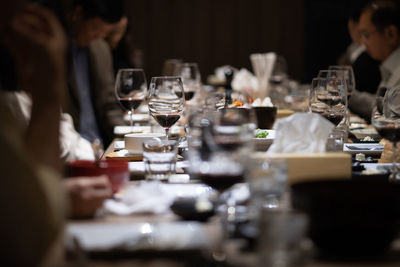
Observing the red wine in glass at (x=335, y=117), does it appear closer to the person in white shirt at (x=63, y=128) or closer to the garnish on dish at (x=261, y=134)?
the garnish on dish at (x=261, y=134)

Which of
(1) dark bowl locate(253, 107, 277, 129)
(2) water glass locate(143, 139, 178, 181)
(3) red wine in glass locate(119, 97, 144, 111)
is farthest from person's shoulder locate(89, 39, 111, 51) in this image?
(2) water glass locate(143, 139, 178, 181)

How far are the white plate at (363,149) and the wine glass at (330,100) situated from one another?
0.11m

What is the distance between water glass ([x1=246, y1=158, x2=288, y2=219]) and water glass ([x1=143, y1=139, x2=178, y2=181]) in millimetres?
396

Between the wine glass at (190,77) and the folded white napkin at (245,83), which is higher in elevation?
the wine glass at (190,77)

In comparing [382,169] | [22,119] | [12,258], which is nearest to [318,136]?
[382,169]

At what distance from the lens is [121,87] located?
2953mm

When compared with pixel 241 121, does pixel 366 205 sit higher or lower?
lower

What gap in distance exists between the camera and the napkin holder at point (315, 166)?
1482 mm

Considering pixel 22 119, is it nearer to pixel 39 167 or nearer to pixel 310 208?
pixel 39 167

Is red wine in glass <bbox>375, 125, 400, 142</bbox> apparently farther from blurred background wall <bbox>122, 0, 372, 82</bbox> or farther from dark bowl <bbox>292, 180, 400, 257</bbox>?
blurred background wall <bbox>122, 0, 372, 82</bbox>

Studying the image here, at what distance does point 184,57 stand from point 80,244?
8.80 metres

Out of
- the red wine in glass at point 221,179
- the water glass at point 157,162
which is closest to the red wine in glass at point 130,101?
the water glass at point 157,162

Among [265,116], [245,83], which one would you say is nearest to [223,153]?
[265,116]

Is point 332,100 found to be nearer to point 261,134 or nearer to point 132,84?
point 261,134
